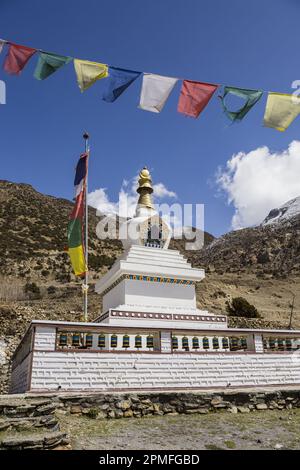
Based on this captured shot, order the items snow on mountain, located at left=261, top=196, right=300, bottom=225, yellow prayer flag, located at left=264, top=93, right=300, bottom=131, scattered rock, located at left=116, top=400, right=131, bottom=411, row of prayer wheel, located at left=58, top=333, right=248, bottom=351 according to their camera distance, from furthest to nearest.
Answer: snow on mountain, located at left=261, top=196, right=300, bottom=225 → row of prayer wheel, located at left=58, top=333, right=248, bottom=351 → yellow prayer flag, located at left=264, top=93, right=300, bottom=131 → scattered rock, located at left=116, top=400, right=131, bottom=411

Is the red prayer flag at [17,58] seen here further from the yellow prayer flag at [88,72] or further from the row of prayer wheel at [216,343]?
the row of prayer wheel at [216,343]

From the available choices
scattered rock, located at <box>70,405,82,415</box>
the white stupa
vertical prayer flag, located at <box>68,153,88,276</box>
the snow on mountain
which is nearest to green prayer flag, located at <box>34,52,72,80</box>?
vertical prayer flag, located at <box>68,153,88,276</box>

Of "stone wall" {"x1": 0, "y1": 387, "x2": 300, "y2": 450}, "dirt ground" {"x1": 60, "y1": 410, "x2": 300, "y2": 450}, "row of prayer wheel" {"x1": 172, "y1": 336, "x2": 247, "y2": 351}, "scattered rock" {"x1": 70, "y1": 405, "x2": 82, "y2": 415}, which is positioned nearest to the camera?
"stone wall" {"x1": 0, "y1": 387, "x2": 300, "y2": 450}

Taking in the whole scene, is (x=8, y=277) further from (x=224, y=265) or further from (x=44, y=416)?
(x=44, y=416)

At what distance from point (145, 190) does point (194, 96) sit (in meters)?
7.91

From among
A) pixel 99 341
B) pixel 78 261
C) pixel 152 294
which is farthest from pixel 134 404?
pixel 152 294

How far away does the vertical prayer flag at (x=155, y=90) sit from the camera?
9.74m

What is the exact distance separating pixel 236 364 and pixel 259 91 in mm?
7177

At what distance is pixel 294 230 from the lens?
6781cm

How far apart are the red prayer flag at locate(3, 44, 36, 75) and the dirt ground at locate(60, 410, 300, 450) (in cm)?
792

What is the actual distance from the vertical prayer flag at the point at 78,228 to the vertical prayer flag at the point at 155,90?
488 cm

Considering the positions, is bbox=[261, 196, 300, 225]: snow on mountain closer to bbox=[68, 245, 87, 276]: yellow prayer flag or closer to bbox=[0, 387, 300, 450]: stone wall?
bbox=[68, 245, 87, 276]: yellow prayer flag

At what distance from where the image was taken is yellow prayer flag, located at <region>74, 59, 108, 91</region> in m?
9.51
